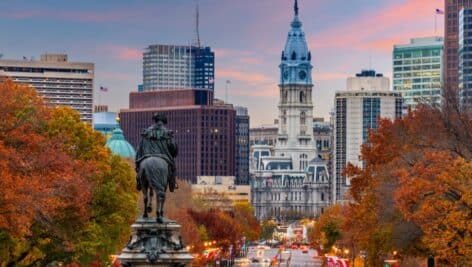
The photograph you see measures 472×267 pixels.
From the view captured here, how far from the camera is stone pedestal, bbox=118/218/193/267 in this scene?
151ft

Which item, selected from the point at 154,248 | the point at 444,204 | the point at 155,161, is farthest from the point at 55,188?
the point at 154,248

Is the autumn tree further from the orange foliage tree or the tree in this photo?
the tree

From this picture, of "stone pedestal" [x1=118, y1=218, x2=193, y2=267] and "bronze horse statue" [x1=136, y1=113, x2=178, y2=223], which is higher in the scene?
"bronze horse statue" [x1=136, y1=113, x2=178, y2=223]

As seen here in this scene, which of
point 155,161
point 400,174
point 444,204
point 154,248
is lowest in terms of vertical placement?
point 154,248

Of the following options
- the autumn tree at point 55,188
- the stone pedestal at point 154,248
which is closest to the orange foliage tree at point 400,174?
the autumn tree at point 55,188

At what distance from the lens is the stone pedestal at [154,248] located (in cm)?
4594

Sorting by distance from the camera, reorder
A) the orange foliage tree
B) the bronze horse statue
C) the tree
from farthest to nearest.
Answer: the orange foliage tree
the tree
the bronze horse statue

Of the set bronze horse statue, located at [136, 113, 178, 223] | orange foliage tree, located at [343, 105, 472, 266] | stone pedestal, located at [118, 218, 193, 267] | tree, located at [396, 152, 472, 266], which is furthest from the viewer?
orange foliage tree, located at [343, 105, 472, 266]

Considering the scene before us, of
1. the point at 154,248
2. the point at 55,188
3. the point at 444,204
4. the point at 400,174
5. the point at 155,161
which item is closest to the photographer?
the point at 154,248

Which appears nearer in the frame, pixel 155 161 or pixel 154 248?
pixel 154 248

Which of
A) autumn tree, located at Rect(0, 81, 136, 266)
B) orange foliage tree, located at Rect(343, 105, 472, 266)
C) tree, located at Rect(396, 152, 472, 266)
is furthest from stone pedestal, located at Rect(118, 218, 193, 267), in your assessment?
orange foliage tree, located at Rect(343, 105, 472, 266)

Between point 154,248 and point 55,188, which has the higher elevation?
point 55,188

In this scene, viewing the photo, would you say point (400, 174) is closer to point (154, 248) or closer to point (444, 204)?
point (444, 204)

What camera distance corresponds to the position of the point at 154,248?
151 ft
